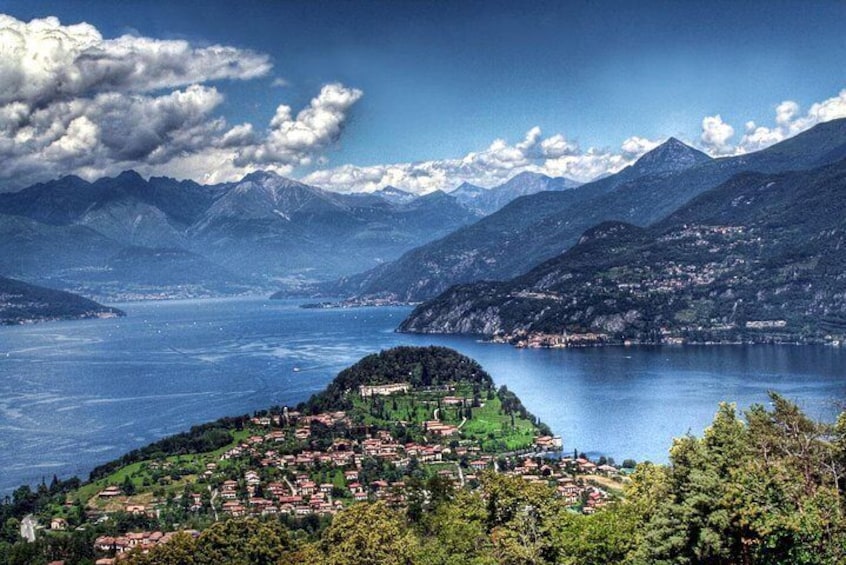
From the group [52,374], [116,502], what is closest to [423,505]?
[116,502]

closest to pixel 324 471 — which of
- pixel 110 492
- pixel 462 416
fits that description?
pixel 110 492

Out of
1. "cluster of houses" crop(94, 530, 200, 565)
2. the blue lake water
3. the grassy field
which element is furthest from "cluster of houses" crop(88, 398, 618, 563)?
the blue lake water

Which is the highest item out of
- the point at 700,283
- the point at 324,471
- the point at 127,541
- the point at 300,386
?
the point at 700,283

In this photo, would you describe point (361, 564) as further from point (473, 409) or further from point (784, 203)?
point (784, 203)

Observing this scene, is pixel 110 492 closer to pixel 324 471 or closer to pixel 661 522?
pixel 324 471

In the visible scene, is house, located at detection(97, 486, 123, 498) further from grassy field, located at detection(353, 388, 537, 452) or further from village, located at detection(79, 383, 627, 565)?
grassy field, located at detection(353, 388, 537, 452)

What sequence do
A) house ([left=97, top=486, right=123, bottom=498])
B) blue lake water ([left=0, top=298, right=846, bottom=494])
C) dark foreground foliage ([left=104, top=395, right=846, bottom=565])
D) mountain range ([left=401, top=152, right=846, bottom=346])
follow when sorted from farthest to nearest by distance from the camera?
mountain range ([left=401, top=152, right=846, bottom=346]) → blue lake water ([left=0, top=298, right=846, bottom=494]) → house ([left=97, top=486, right=123, bottom=498]) → dark foreground foliage ([left=104, top=395, right=846, bottom=565])

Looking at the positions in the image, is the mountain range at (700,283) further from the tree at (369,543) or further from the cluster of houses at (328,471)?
the tree at (369,543)
